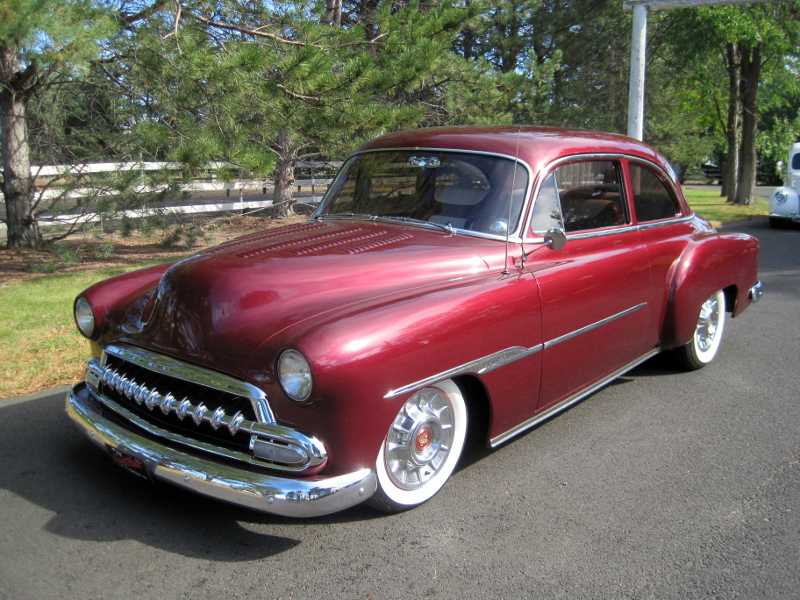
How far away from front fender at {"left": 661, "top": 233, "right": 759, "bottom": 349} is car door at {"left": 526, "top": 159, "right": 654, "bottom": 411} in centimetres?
29

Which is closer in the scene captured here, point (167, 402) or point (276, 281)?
point (167, 402)

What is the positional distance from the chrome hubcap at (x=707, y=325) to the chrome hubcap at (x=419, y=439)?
2708 mm

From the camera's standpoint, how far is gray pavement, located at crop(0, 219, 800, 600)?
2803mm

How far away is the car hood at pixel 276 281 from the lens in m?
3.13

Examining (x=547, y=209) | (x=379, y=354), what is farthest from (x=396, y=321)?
(x=547, y=209)

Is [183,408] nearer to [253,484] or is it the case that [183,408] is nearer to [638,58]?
[253,484]

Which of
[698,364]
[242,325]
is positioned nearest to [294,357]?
[242,325]

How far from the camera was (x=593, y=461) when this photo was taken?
12.9 ft

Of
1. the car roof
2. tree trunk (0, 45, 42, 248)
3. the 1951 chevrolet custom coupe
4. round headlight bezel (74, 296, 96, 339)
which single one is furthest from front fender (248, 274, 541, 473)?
tree trunk (0, 45, 42, 248)

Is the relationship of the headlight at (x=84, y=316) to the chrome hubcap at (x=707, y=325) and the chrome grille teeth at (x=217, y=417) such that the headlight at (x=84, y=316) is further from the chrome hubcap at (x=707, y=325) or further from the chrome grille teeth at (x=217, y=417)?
the chrome hubcap at (x=707, y=325)

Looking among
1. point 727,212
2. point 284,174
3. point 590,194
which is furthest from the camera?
point 727,212

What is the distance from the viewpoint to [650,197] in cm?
502

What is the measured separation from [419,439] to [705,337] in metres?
3.12

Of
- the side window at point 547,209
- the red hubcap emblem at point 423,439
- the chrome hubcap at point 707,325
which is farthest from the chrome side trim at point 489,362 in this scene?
Result: the chrome hubcap at point 707,325
